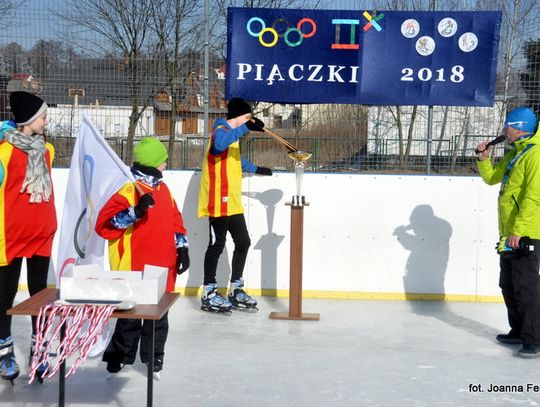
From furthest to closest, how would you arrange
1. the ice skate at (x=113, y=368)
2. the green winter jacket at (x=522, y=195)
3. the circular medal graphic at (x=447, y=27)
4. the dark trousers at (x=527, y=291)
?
the circular medal graphic at (x=447, y=27) < the dark trousers at (x=527, y=291) < the green winter jacket at (x=522, y=195) < the ice skate at (x=113, y=368)

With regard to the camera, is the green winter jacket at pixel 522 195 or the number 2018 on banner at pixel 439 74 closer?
the green winter jacket at pixel 522 195

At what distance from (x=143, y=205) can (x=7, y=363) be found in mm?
1362

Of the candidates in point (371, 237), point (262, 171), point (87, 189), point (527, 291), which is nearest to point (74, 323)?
point (87, 189)

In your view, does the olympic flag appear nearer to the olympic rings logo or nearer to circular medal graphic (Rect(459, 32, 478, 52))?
the olympic rings logo

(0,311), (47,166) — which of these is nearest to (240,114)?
(47,166)

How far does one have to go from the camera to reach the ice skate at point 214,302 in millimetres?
6527

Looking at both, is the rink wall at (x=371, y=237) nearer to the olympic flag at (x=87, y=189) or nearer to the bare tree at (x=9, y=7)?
the bare tree at (x=9, y=7)

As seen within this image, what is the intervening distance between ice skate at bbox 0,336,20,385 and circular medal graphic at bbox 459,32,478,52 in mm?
4837

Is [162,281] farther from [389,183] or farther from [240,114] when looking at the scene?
[389,183]

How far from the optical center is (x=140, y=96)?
7.45m

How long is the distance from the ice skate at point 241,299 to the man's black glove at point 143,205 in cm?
265

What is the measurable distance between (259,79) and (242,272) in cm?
191

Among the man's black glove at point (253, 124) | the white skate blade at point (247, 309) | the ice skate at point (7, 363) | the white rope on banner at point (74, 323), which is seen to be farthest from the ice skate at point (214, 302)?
the white rope on banner at point (74, 323)

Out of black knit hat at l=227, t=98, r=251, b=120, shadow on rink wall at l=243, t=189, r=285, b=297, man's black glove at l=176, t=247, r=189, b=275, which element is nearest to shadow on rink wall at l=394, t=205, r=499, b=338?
shadow on rink wall at l=243, t=189, r=285, b=297
